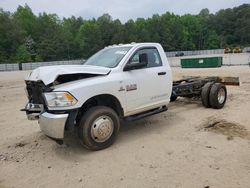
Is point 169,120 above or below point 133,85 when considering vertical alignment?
below

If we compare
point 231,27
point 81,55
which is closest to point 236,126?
point 81,55

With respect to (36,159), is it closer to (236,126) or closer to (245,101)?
(236,126)

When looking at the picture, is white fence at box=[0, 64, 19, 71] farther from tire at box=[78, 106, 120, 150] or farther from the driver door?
tire at box=[78, 106, 120, 150]

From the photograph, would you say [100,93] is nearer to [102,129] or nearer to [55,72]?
[102,129]

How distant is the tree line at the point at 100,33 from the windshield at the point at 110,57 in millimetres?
75411

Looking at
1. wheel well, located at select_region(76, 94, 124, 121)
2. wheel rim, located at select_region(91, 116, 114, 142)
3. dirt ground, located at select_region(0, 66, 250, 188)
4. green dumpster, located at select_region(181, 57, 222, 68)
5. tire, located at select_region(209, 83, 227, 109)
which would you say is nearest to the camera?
dirt ground, located at select_region(0, 66, 250, 188)

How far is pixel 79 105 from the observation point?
489cm

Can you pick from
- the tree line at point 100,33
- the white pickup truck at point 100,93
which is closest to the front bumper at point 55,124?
the white pickup truck at point 100,93

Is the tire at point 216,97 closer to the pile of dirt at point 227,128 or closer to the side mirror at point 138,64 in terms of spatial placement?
the pile of dirt at point 227,128

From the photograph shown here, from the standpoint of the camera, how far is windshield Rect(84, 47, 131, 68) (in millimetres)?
5900

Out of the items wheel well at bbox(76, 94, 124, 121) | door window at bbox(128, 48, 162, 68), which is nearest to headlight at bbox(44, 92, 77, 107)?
wheel well at bbox(76, 94, 124, 121)

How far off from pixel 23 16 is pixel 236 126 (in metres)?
103

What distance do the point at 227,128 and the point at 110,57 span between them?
3.17 metres

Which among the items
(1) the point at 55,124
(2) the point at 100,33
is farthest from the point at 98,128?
(2) the point at 100,33
